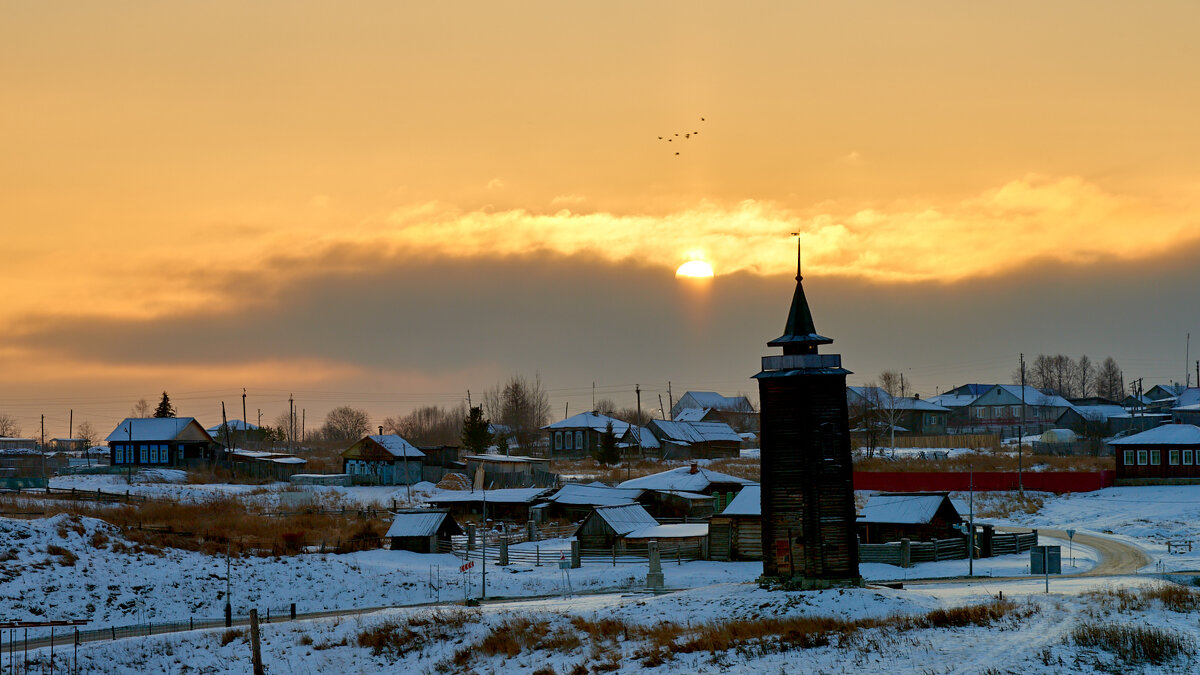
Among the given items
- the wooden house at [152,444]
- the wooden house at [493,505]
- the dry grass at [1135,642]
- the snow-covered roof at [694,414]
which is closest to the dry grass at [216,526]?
the wooden house at [493,505]

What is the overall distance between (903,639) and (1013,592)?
10737mm

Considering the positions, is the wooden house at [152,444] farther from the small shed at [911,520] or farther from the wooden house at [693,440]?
the small shed at [911,520]

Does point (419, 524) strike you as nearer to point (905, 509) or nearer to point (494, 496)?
point (494, 496)

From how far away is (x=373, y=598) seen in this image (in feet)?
173

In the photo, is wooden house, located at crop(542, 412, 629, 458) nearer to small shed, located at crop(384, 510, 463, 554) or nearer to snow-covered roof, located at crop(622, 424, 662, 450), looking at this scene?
snow-covered roof, located at crop(622, 424, 662, 450)

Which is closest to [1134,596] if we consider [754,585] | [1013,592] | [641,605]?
[1013,592]

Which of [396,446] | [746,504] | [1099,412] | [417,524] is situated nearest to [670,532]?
[746,504]

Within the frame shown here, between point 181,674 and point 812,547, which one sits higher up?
point 812,547

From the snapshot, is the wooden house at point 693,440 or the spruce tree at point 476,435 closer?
the spruce tree at point 476,435

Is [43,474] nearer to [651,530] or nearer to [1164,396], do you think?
[651,530]

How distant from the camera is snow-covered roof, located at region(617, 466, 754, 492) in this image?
273 feet

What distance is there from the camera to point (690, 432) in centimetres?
13675

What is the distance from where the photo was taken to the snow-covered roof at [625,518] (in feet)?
207

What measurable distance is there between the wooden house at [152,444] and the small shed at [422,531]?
52050mm
